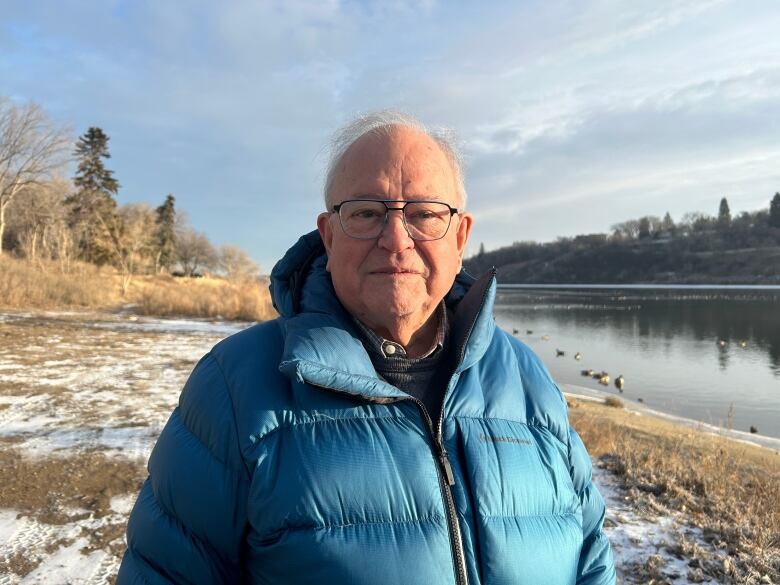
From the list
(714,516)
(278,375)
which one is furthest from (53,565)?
(714,516)

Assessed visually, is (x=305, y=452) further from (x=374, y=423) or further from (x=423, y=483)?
(x=423, y=483)

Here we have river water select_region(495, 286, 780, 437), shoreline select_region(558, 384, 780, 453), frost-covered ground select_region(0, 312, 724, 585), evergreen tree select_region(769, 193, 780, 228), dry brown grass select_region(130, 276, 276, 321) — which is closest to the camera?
frost-covered ground select_region(0, 312, 724, 585)

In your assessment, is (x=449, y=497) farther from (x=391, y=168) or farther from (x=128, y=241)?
(x=128, y=241)

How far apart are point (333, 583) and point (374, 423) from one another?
1.21ft

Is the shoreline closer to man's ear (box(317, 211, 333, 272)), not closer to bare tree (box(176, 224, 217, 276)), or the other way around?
man's ear (box(317, 211, 333, 272))

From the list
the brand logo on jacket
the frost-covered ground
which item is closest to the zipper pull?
the brand logo on jacket

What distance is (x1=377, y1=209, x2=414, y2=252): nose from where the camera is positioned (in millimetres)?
1440

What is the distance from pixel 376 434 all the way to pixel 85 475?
144 inches

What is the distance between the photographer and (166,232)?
190 feet

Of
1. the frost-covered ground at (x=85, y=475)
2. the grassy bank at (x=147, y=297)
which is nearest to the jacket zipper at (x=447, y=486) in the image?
the frost-covered ground at (x=85, y=475)

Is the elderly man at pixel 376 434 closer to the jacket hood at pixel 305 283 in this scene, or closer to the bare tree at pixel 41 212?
the jacket hood at pixel 305 283

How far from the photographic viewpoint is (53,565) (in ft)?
8.96

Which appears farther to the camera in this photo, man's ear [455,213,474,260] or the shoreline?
the shoreline

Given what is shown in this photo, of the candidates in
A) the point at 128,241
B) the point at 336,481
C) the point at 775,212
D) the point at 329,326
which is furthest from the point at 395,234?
the point at 775,212
